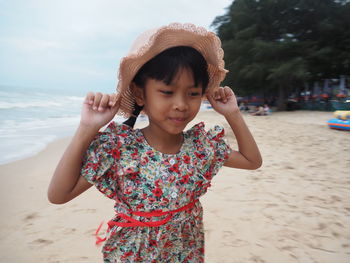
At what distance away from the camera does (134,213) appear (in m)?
1.11

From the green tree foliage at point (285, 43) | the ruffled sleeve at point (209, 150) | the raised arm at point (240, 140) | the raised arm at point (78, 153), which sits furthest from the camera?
the green tree foliage at point (285, 43)

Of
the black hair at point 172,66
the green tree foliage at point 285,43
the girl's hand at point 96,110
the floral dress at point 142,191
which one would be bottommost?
the floral dress at point 142,191

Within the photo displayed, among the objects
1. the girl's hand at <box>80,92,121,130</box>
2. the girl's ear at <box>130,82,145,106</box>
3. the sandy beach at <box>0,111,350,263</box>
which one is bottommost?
the sandy beach at <box>0,111,350,263</box>

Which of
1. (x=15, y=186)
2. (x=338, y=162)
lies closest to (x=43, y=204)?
(x=15, y=186)

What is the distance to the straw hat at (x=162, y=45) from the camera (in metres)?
1.11

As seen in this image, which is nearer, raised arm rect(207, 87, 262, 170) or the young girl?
the young girl

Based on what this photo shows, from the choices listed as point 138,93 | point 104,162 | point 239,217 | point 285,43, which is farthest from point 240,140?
point 285,43

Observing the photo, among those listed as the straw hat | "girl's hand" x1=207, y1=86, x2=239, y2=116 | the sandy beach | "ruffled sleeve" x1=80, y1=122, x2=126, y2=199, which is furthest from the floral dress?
the sandy beach

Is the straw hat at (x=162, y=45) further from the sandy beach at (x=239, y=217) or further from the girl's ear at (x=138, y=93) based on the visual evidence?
the sandy beach at (x=239, y=217)

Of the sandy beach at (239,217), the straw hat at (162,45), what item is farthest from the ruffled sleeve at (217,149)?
the sandy beach at (239,217)

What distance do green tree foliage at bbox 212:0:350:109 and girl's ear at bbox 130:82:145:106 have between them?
1530 centimetres

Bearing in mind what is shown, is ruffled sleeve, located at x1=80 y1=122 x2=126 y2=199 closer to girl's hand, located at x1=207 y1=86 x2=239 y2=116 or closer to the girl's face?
the girl's face

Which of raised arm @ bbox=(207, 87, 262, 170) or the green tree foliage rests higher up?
the green tree foliage

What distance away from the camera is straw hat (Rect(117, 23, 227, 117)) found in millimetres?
1112
